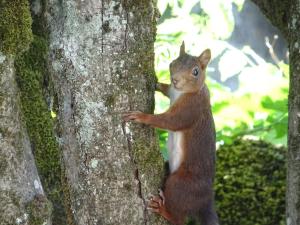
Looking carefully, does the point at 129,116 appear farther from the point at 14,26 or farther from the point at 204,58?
the point at 204,58

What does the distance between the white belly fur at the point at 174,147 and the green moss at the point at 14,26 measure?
0.86 meters

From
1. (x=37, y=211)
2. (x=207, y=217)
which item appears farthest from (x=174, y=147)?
(x=37, y=211)

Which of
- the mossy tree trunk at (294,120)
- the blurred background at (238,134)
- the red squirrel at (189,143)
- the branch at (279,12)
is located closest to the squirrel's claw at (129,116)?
the red squirrel at (189,143)

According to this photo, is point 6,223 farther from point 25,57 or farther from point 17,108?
point 25,57

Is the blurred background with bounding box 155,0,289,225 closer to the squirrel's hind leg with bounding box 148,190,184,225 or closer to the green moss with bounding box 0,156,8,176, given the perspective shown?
the squirrel's hind leg with bounding box 148,190,184,225

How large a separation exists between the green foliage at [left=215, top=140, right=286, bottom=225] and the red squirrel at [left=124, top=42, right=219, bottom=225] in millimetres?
2052

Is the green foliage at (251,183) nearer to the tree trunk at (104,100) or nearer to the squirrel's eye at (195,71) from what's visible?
the squirrel's eye at (195,71)

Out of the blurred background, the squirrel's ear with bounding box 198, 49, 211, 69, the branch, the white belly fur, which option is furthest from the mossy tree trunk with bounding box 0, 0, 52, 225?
the blurred background

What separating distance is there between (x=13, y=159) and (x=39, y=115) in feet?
3.27

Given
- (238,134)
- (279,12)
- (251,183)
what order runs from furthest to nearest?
(238,134), (251,183), (279,12)

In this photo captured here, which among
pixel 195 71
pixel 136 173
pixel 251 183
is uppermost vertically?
pixel 195 71

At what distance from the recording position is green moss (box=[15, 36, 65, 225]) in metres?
3.24

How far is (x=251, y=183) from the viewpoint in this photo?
499 cm

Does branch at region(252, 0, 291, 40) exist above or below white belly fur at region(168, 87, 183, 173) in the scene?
above
